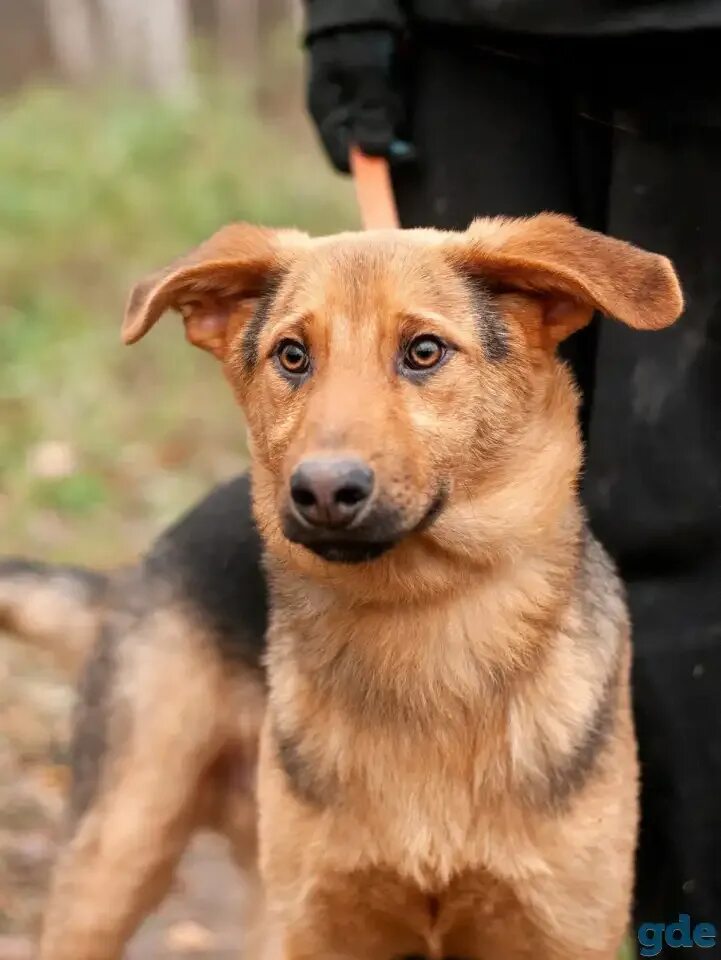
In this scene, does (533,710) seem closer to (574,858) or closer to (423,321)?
(574,858)

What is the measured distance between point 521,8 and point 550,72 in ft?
1.05

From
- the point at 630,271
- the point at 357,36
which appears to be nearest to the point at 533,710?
the point at 630,271

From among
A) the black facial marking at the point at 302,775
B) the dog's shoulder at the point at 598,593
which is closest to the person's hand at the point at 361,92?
the dog's shoulder at the point at 598,593

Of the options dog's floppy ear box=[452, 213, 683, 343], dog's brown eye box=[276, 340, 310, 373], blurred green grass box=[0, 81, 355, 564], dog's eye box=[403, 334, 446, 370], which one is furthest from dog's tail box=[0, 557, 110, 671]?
blurred green grass box=[0, 81, 355, 564]

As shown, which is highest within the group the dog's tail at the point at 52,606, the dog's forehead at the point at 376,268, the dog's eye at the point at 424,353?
the dog's forehead at the point at 376,268

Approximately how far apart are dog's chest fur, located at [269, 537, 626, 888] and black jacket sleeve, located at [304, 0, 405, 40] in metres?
1.51

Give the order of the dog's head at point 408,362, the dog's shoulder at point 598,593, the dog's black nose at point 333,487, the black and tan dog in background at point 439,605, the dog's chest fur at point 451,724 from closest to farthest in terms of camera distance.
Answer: the dog's black nose at point 333,487
the dog's head at point 408,362
the black and tan dog in background at point 439,605
the dog's chest fur at point 451,724
the dog's shoulder at point 598,593

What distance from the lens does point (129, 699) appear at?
141 inches

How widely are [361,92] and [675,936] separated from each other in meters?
2.37

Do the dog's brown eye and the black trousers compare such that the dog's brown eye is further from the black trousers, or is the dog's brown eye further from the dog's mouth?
the black trousers

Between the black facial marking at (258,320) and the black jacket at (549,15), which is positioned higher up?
the black jacket at (549,15)

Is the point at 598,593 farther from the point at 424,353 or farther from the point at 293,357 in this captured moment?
the point at 293,357

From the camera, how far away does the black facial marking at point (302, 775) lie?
9.95ft

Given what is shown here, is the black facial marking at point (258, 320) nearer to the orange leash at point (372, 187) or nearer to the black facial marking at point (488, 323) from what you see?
the black facial marking at point (488, 323)
